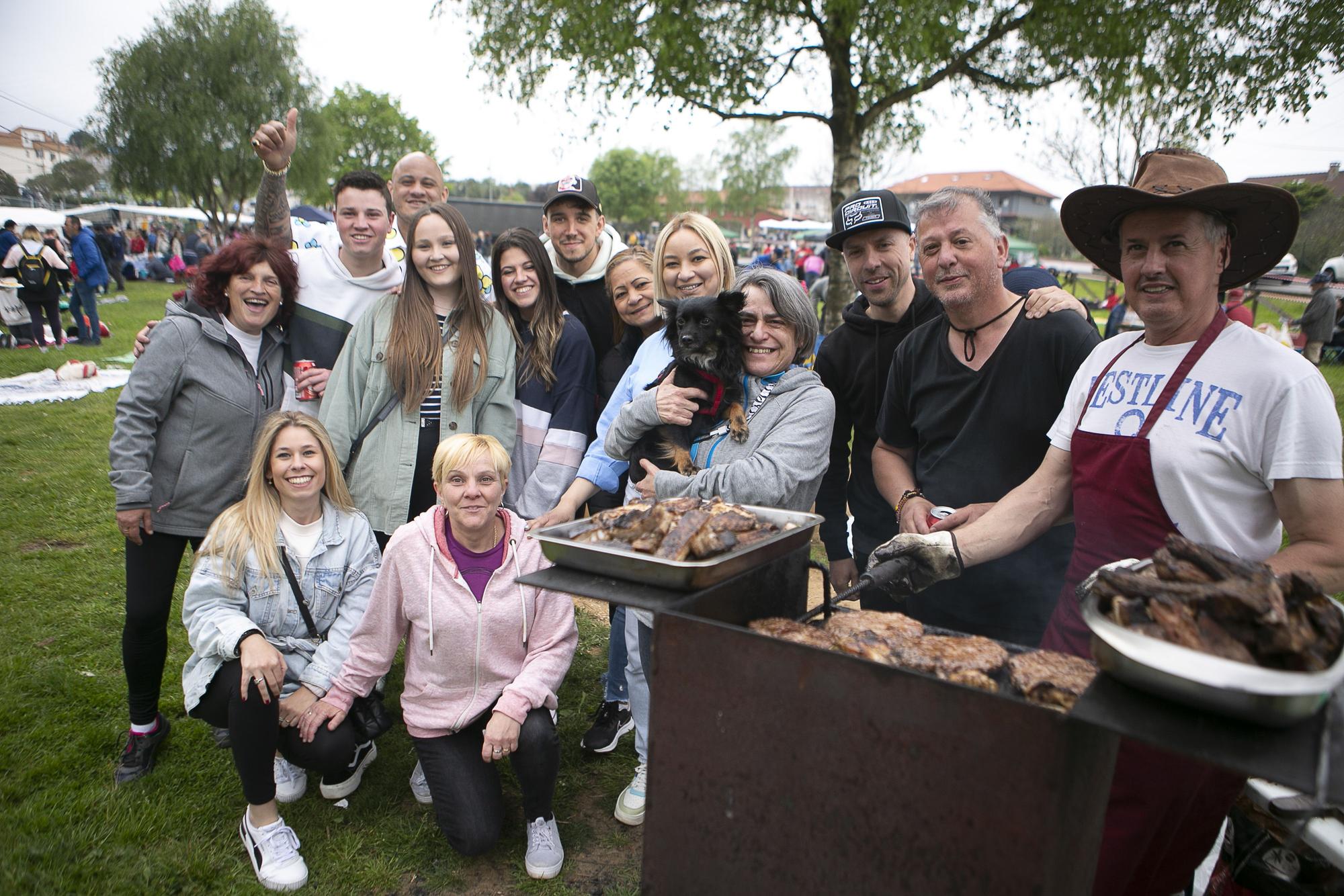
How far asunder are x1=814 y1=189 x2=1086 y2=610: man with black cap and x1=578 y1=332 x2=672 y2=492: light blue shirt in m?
0.85

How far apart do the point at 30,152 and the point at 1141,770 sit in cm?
3553

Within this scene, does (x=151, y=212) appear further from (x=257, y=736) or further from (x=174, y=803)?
(x=257, y=736)

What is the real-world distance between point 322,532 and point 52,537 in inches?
173

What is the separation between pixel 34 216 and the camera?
2622 centimetres

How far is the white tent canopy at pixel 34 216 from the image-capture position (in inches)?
955

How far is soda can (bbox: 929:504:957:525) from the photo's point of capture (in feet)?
9.51

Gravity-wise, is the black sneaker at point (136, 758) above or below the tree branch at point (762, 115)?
below

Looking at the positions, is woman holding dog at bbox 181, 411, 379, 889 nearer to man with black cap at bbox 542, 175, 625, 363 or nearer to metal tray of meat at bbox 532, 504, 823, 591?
man with black cap at bbox 542, 175, 625, 363

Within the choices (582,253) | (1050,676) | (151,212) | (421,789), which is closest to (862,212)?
(582,253)

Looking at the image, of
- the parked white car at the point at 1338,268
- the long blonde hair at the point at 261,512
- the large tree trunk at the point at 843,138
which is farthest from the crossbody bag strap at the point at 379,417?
the parked white car at the point at 1338,268

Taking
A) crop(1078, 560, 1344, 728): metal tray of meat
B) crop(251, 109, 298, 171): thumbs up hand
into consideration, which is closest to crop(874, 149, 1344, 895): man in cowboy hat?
crop(1078, 560, 1344, 728): metal tray of meat

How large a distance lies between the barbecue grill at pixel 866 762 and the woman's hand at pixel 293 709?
1.90 metres

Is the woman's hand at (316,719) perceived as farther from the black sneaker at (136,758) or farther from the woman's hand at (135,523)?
the woman's hand at (135,523)

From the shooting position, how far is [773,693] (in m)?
1.77
